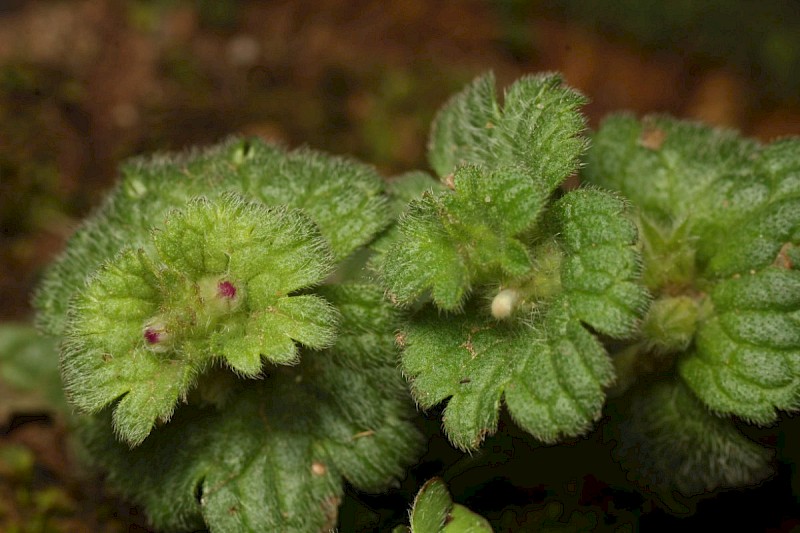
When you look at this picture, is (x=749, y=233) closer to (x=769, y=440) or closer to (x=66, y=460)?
(x=769, y=440)

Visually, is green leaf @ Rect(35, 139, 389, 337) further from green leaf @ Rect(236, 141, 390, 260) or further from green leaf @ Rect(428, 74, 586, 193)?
green leaf @ Rect(428, 74, 586, 193)

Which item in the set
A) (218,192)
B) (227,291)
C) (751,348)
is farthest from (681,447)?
(218,192)

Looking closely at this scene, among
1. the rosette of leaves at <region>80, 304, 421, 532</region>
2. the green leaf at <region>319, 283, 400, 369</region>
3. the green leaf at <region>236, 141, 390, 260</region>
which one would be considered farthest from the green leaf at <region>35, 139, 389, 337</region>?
the rosette of leaves at <region>80, 304, 421, 532</region>

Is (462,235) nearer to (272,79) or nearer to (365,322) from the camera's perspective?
(365,322)

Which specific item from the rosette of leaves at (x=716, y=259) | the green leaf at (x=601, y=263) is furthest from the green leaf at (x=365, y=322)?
the rosette of leaves at (x=716, y=259)

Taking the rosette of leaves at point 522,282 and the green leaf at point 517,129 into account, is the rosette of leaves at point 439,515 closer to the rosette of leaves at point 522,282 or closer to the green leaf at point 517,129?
the rosette of leaves at point 522,282
